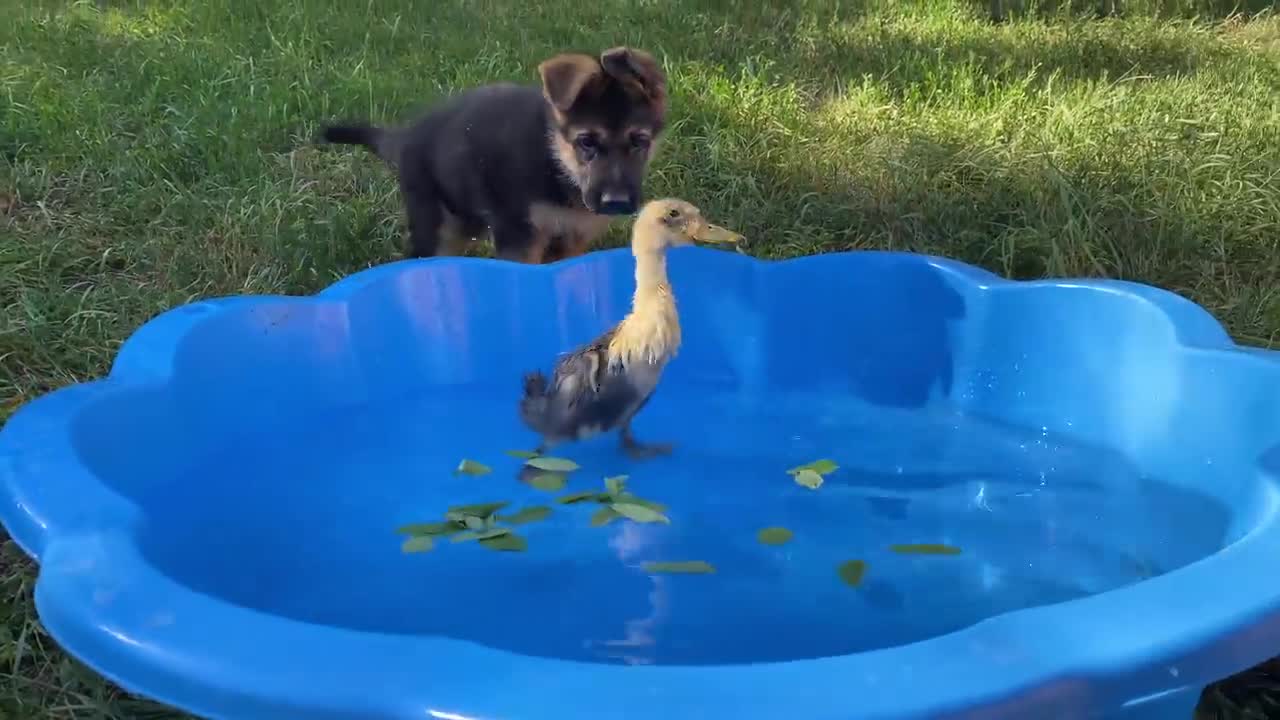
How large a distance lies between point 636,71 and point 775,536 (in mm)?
1528

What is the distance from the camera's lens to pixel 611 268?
2.93 m

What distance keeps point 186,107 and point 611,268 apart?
7.86 feet

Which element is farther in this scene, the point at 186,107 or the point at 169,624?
the point at 186,107

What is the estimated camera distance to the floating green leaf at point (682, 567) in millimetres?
2107

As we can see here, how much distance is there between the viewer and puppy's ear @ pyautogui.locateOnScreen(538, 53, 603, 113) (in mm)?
3227

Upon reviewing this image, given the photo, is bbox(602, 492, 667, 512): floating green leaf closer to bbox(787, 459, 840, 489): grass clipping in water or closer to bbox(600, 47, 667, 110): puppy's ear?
bbox(787, 459, 840, 489): grass clipping in water

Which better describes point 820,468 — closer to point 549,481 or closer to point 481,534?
point 549,481

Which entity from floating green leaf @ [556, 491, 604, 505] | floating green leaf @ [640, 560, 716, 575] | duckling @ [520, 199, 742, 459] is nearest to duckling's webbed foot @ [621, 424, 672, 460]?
duckling @ [520, 199, 742, 459]

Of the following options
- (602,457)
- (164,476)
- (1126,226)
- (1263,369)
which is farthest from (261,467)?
(1126,226)

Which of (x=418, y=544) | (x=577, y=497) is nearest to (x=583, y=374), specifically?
(x=577, y=497)

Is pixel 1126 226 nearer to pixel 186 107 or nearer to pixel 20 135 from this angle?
pixel 186 107

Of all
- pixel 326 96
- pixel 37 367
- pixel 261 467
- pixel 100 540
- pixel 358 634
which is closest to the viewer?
pixel 358 634

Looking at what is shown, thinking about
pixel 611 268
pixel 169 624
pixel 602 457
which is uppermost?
pixel 169 624

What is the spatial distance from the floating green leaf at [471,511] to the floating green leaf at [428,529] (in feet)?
0.06
